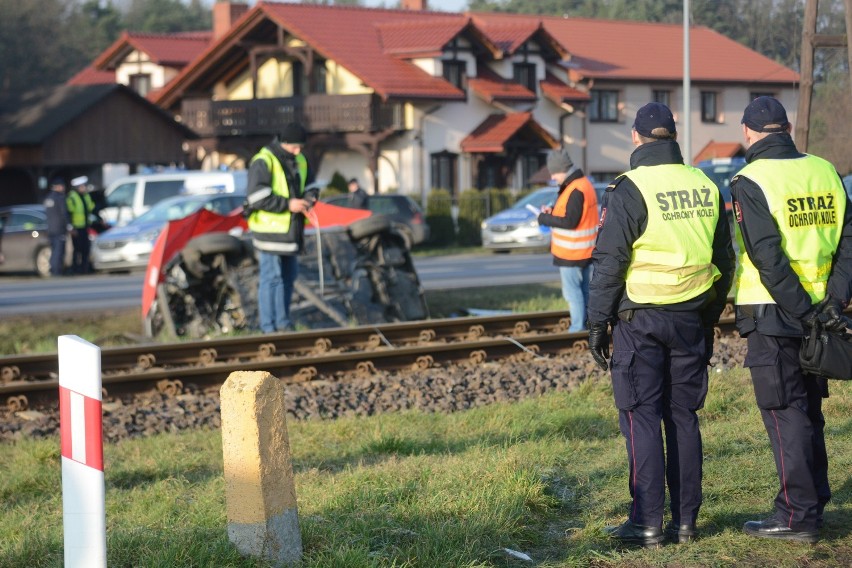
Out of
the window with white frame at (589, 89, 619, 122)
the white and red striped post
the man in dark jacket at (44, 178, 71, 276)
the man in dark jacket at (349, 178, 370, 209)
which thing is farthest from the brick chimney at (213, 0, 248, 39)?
the white and red striped post

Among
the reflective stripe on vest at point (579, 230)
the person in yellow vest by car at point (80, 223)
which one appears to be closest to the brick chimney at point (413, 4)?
the person in yellow vest by car at point (80, 223)

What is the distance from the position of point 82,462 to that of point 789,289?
3000mm

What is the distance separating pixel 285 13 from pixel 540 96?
32.3 feet

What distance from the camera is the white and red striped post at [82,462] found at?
4.32 m

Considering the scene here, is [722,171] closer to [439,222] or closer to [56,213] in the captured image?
[439,222]

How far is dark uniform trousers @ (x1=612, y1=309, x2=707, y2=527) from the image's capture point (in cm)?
534

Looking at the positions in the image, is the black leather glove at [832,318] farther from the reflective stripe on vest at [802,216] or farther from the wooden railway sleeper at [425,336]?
the wooden railway sleeper at [425,336]

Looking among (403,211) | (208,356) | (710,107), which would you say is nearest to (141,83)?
(710,107)

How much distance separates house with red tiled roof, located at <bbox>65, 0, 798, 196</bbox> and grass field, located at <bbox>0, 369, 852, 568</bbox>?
31.6m

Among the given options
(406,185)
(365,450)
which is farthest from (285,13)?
(365,450)

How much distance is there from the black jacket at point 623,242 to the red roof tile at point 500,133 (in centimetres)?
3622

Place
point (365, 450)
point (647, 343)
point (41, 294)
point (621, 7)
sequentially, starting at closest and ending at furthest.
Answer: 1. point (647, 343)
2. point (365, 450)
3. point (41, 294)
4. point (621, 7)

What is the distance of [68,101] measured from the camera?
4188 centimetres

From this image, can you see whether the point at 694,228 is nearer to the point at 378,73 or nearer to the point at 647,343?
the point at 647,343
